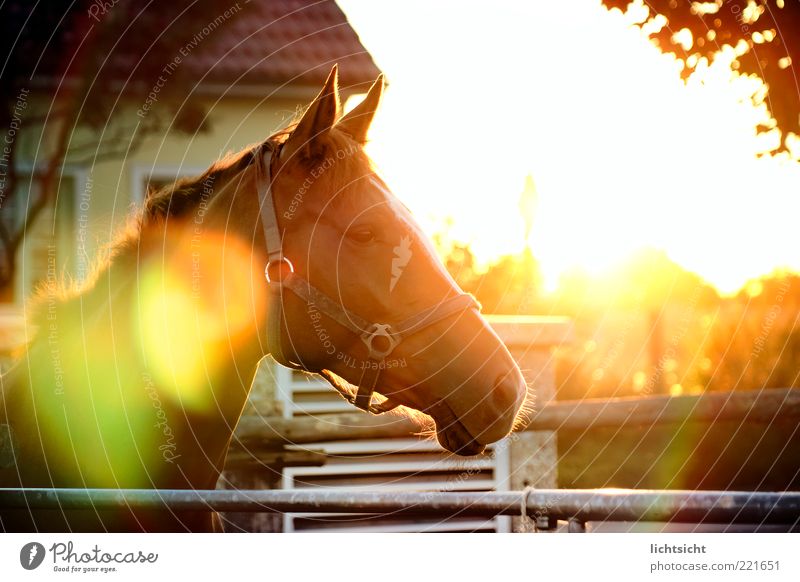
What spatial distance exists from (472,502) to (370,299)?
0.66m

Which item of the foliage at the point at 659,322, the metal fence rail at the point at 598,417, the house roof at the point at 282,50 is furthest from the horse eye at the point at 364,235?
the foliage at the point at 659,322

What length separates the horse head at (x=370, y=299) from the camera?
2.25 m

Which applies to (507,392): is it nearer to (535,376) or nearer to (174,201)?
(174,201)

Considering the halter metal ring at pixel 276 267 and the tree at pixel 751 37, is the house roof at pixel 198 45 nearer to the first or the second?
the tree at pixel 751 37

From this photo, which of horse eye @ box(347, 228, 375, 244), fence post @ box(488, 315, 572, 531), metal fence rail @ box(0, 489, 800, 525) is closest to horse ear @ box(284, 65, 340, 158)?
horse eye @ box(347, 228, 375, 244)

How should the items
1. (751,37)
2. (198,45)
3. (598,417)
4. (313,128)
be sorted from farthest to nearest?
(198,45) → (598,417) → (751,37) → (313,128)

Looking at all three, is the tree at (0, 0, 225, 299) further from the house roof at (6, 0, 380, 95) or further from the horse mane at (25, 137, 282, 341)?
the horse mane at (25, 137, 282, 341)

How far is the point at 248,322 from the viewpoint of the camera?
7.79 ft

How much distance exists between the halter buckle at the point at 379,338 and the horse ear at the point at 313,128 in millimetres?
545

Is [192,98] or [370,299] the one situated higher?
[192,98]

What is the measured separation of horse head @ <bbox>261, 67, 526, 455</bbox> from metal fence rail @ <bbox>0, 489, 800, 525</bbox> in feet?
0.58

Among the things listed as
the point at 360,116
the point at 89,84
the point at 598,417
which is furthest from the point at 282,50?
the point at 360,116
